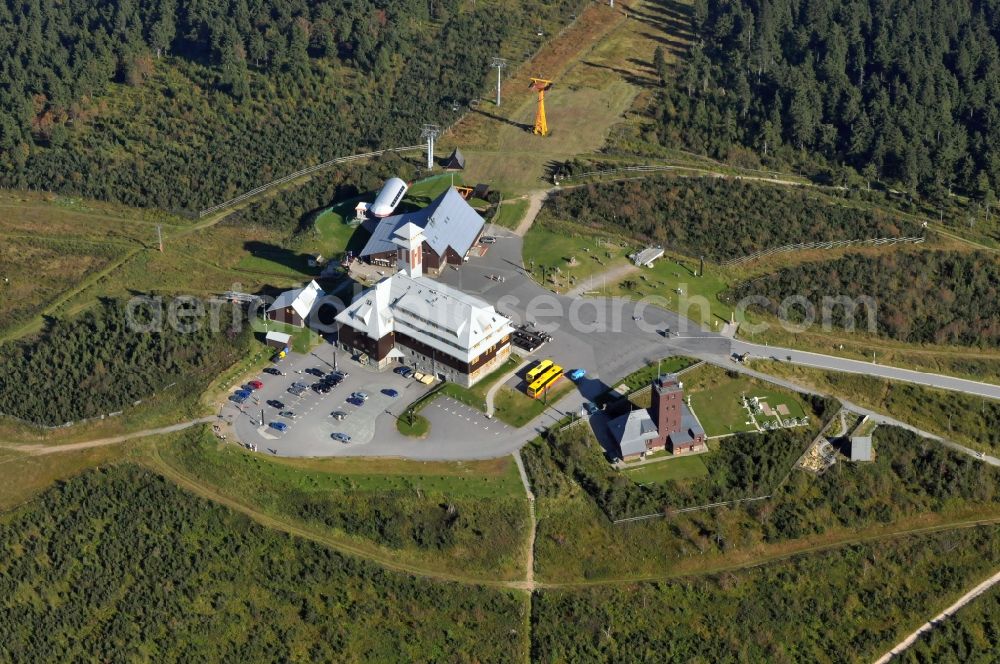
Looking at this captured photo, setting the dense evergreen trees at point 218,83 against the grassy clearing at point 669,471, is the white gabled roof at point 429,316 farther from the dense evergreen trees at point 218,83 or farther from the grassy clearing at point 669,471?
the dense evergreen trees at point 218,83

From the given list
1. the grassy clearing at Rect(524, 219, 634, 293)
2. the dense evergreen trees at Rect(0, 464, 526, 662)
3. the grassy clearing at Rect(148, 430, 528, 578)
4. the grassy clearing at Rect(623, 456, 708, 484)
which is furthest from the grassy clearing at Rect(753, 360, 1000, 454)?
the dense evergreen trees at Rect(0, 464, 526, 662)

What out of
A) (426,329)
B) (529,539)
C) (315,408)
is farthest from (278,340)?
(529,539)

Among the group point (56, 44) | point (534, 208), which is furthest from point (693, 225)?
point (56, 44)

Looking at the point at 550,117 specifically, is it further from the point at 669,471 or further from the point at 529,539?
the point at 529,539

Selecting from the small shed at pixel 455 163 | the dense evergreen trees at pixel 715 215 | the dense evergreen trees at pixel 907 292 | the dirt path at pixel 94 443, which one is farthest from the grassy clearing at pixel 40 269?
the dense evergreen trees at pixel 907 292

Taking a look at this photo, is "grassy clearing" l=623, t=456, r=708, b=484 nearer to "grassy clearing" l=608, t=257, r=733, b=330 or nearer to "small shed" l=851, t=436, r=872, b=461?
"small shed" l=851, t=436, r=872, b=461

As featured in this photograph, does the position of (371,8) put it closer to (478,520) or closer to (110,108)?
(110,108)

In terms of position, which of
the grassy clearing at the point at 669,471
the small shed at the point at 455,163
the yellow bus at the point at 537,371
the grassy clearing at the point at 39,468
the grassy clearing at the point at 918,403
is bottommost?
the grassy clearing at the point at 39,468

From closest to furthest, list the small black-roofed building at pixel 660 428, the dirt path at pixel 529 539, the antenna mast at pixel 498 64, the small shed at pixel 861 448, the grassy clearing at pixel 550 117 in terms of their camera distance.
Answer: the dirt path at pixel 529 539 → the small black-roofed building at pixel 660 428 → the small shed at pixel 861 448 → the grassy clearing at pixel 550 117 → the antenna mast at pixel 498 64
